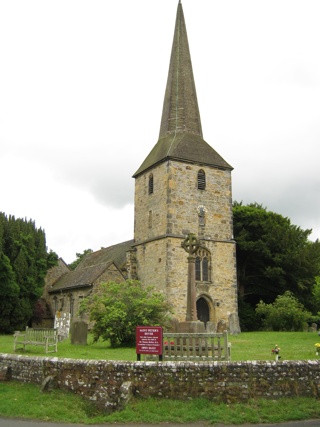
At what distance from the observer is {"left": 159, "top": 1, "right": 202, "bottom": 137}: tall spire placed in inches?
1363

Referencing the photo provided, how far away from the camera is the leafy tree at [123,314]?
18.2m

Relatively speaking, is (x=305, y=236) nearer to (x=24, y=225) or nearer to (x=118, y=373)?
(x=24, y=225)

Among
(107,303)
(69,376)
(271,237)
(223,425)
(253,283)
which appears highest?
(271,237)

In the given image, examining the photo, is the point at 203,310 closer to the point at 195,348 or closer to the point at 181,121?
the point at 181,121

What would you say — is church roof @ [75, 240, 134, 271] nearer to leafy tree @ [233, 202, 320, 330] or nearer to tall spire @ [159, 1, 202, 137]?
leafy tree @ [233, 202, 320, 330]

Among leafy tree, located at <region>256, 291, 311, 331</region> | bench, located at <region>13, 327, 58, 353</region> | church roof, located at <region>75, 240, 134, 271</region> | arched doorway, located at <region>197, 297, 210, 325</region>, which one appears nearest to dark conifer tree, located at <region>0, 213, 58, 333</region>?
church roof, located at <region>75, 240, 134, 271</region>

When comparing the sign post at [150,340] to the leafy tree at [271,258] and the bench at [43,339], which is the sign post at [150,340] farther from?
the leafy tree at [271,258]

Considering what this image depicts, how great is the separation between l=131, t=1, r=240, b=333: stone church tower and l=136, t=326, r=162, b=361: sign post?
16657 mm

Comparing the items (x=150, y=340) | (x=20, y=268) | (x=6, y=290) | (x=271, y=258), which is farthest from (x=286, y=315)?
(x=150, y=340)

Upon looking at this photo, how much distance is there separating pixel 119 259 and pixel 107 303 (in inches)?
715

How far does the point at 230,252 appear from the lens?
3148cm

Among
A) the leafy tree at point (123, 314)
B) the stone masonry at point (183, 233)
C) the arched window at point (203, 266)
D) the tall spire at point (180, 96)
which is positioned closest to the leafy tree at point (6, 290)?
the stone masonry at point (183, 233)

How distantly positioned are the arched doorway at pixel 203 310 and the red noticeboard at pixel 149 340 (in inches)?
724

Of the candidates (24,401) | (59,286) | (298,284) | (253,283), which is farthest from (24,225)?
(24,401)
